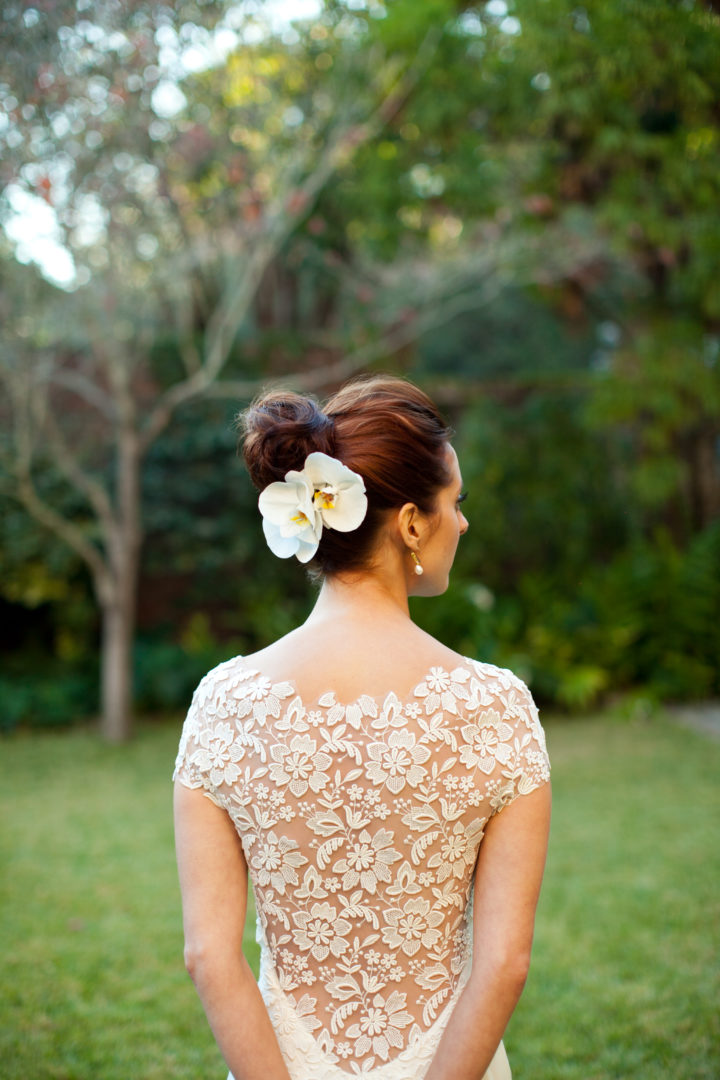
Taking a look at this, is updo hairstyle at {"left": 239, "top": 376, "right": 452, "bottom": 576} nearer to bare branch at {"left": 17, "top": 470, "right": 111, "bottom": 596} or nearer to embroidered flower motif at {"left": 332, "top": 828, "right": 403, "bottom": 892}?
embroidered flower motif at {"left": 332, "top": 828, "right": 403, "bottom": 892}

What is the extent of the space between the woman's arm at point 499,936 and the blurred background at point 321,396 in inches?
67.8

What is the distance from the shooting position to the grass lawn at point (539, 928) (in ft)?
9.54

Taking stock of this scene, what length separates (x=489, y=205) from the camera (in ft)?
23.4

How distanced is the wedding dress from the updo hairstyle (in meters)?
0.23

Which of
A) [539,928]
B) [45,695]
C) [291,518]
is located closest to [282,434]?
[291,518]

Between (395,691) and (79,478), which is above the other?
(79,478)

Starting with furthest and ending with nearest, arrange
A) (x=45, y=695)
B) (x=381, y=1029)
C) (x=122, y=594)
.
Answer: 1. (x=45, y=695)
2. (x=122, y=594)
3. (x=381, y=1029)

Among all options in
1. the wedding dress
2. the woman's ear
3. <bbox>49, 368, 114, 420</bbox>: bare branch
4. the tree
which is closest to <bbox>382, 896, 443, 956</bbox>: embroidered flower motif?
the wedding dress

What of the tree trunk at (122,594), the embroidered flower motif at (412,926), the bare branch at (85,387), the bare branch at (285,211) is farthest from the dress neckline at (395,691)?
the bare branch at (85,387)

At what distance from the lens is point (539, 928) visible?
386cm

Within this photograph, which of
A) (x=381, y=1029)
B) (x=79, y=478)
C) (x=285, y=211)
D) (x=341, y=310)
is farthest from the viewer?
(x=341, y=310)

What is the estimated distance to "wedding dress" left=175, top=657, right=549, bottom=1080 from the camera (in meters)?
1.32

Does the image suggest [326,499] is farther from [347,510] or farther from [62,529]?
[62,529]

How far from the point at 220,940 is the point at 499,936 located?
0.39 m
